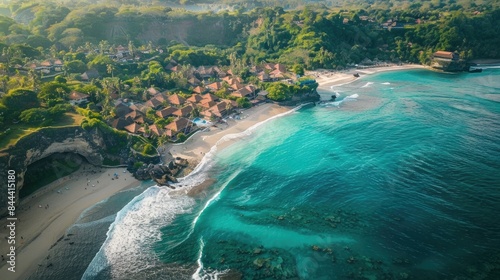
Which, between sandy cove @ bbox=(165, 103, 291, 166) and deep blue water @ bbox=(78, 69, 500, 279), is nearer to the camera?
deep blue water @ bbox=(78, 69, 500, 279)

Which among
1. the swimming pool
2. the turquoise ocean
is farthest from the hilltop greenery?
the turquoise ocean

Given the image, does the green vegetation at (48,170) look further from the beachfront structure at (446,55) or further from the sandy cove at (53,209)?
the beachfront structure at (446,55)

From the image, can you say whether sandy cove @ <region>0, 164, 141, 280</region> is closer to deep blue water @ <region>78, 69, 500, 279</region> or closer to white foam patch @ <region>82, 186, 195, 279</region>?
white foam patch @ <region>82, 186, 195, 279</region>

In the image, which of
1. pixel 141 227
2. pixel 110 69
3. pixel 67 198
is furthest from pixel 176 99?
pixel 141 227

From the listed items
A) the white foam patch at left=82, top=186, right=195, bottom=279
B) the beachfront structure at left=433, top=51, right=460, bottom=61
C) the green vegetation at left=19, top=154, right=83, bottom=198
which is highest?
the beachfront structure at left=433, top=51, right=460, bottom=61

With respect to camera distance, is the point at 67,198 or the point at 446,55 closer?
the point at 67,198

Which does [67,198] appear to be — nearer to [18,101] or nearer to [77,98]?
[18,101]

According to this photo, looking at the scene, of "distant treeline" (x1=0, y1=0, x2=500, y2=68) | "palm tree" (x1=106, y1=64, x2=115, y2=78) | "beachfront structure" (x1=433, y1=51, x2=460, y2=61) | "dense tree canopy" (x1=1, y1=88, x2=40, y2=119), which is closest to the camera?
"dense tree canopy" (x1=1, y1=88, x2=40, y2=119)

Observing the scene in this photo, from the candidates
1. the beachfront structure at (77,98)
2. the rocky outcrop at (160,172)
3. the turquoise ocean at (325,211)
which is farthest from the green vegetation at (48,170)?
the beachfront structure at (77,98)
